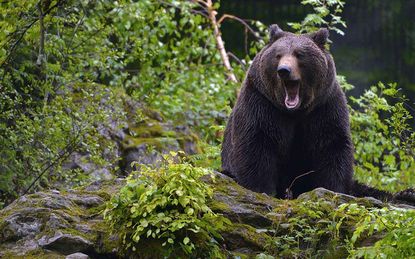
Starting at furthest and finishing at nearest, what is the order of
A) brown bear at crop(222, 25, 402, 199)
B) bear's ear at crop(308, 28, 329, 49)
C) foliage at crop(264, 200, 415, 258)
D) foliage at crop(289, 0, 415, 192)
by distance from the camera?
foliage at crop(289, 0, 415, 192) < bear's ear at crop(308, 28, 329, 49) < brown bear at crop(222, 25, 402, 199) < foliage at crop(264, 200, 415, 258)

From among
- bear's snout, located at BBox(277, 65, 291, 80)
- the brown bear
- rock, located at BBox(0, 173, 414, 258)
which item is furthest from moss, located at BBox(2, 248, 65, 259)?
bear's snout, located at BBox(277, 65, 291, 80)

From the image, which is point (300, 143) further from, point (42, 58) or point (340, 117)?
point (42, 58)

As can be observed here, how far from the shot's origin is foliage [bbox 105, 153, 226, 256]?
455cm

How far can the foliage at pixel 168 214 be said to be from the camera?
4.55 metres

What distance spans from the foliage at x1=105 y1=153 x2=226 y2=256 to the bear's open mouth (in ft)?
5.76

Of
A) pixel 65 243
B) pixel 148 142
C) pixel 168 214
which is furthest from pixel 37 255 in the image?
pixel 148 142

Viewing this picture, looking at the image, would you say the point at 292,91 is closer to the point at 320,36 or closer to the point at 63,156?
the point at 320,36

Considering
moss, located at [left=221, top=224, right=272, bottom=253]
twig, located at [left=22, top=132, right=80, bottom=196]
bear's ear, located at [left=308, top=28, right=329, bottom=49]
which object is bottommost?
twig, located at [left=22, top=132, right=80, bottom=196]

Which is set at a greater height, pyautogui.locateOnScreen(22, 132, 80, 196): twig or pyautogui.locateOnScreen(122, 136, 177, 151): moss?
pyautogui.locateOnScreen(22, 132, 80, 196): twig

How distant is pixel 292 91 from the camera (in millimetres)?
6414

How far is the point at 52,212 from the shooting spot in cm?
496

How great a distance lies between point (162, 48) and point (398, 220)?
719 cm

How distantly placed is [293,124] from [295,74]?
1.28 ft

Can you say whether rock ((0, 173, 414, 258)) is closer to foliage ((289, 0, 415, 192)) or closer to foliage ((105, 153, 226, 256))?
foliage ((105, 153, 226, 256))
